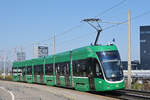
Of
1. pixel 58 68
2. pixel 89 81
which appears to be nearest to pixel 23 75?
pixel 58 68

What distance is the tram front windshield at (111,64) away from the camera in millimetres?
19422

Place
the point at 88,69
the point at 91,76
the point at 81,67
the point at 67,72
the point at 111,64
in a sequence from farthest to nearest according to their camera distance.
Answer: the point at 67,72, the point at 81,67, the point at 88,69, the point at 91,76, the point at 111,64

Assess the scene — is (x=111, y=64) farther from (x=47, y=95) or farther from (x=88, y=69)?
(x=47, y=95)

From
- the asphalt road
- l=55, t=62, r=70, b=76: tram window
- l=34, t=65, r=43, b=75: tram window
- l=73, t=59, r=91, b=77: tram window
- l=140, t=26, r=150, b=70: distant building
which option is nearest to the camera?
the asphalt road

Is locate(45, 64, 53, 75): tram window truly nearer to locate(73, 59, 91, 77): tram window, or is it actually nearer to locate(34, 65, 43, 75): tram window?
locate(34, 65, 43, 75): tram window

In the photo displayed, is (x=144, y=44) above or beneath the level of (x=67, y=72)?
above

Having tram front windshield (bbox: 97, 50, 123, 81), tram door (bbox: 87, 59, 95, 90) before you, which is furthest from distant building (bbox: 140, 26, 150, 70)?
tram front windshield (bbox: 97, 50, 123, 81)

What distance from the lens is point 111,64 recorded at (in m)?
19.8

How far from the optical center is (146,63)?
128 metres

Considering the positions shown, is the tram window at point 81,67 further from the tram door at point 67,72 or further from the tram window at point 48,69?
the tram window at point 48,69

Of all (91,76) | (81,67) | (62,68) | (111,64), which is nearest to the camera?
(111,64)

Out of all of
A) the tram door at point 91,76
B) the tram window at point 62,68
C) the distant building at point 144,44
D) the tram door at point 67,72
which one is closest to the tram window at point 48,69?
the tram window at point 62,68

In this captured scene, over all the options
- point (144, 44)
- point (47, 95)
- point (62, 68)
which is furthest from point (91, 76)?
point (144, 44)

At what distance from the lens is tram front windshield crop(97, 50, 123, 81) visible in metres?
19.4
